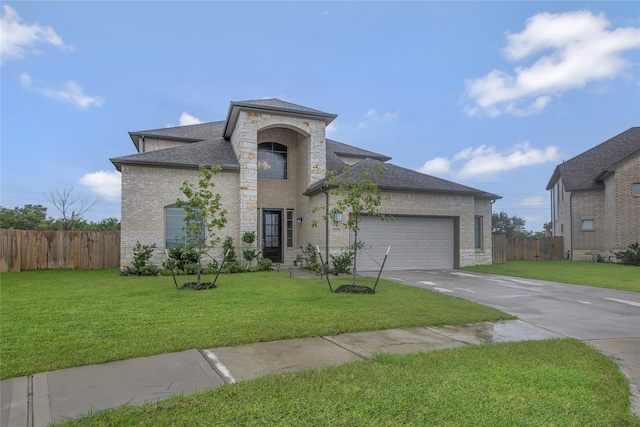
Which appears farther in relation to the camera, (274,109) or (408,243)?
(274,109)

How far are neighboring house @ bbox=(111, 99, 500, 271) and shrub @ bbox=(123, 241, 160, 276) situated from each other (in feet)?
0.83

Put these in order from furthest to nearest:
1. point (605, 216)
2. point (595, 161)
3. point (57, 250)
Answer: point (595, 161) < point (605, 216) < point (57, 250)

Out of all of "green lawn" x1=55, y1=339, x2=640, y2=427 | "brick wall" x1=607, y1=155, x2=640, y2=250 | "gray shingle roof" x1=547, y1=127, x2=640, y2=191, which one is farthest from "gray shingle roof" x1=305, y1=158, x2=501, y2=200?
"gray shingle roof" x1=547, y1=127, x2=640, y2=191

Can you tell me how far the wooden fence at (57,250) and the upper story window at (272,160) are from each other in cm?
706

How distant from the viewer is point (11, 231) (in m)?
14.1

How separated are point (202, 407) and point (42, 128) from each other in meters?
19.1

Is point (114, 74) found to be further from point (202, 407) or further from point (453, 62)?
point (202, 407)

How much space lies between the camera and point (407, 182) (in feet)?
48.9

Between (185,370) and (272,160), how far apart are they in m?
14.0

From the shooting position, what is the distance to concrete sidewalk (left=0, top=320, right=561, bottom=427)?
2.99 meters

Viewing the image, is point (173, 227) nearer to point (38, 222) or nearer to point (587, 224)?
point (38, 222)

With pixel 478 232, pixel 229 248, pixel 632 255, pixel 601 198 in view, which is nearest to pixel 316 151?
pixel 229 248

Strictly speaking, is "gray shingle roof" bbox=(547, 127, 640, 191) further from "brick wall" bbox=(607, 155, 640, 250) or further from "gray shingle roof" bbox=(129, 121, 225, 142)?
"gray shingle roof" bbox=(129, 121, 225, 142)

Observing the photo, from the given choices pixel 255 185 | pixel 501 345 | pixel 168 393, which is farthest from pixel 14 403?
pixel 255 185
